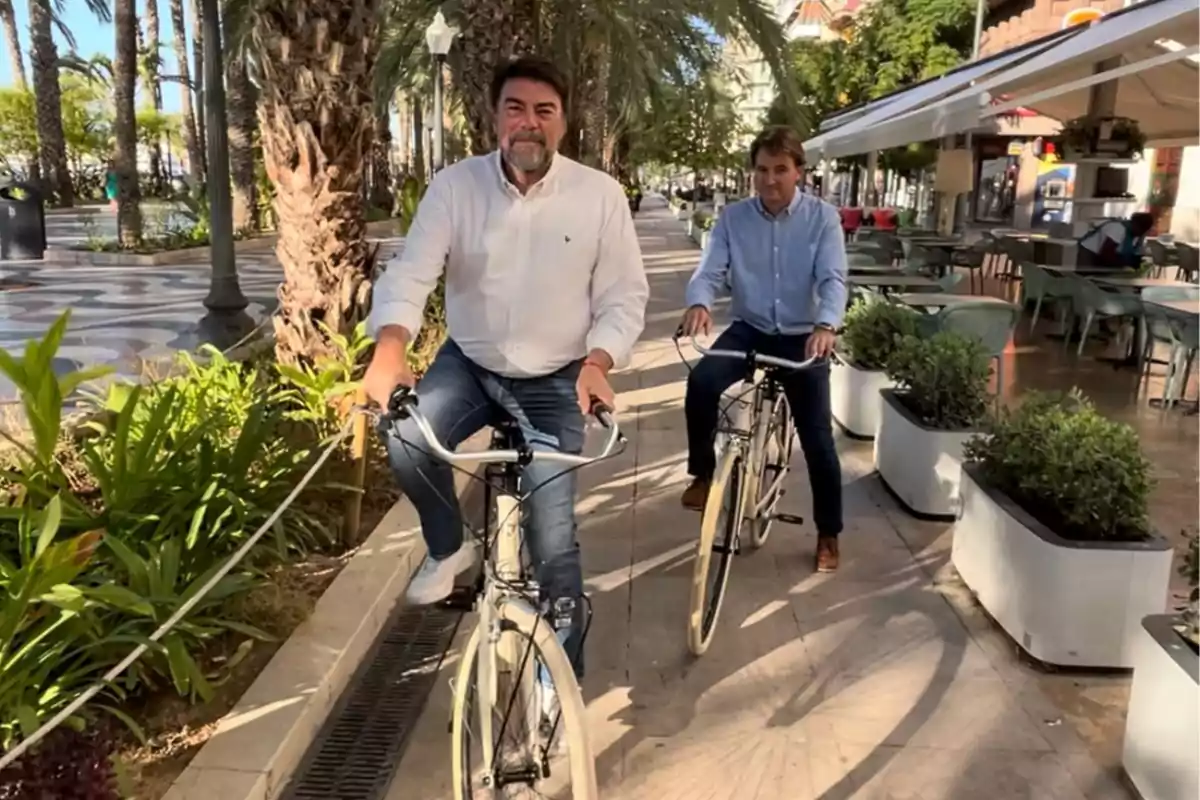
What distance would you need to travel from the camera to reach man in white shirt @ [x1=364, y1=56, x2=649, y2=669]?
2.83 metres

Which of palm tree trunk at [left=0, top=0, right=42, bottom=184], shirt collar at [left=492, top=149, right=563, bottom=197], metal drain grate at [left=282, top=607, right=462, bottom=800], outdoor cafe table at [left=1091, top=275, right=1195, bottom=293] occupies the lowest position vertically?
metal drain grate at [left=282, top=607, right=462, bottom=800]

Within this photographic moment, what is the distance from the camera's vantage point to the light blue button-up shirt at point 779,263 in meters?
4.52

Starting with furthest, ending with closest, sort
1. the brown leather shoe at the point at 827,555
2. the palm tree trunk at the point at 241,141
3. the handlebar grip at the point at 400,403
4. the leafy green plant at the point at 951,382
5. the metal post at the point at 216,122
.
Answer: the palm tree trunk at the point at 241,141 < the metal post at the point at 216,122 < the leafy green plant at the point at 951,382 < the brown leather shoe at the point at 827,555 < the handlebar grip at the point at 400,403

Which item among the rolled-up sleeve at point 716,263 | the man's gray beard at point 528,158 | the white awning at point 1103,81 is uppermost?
the white awning at point 1103,81

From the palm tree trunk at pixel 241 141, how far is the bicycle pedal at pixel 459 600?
19184mm

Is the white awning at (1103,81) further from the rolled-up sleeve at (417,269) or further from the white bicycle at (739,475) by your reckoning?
the rolled-up sleeve at (417,269)

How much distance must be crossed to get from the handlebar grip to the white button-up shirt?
0.42 meters

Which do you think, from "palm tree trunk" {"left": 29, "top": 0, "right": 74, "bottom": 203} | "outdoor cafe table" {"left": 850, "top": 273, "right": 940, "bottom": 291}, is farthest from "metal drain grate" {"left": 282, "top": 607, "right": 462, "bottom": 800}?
"palm tree trunk" {"left": 29, "top": 0, "right": 74, "bottom": 203}

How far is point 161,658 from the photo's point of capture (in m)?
3.29

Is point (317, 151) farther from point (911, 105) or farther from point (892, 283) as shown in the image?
point (911, 105)

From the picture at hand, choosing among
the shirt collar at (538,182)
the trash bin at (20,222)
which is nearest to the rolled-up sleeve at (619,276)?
the shirt collar at (538,182)

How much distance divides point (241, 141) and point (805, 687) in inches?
814

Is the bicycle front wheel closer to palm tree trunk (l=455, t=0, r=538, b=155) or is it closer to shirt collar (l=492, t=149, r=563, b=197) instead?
shirt collar (l=492, t=149, r=563, b=197)

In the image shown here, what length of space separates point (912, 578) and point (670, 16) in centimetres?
1423
